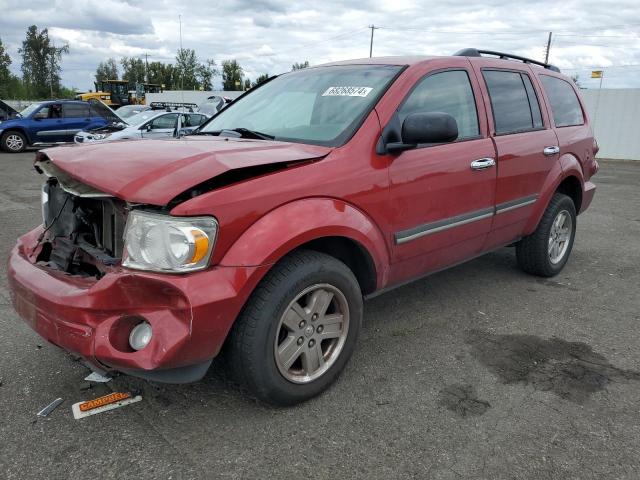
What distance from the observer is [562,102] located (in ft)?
15.6

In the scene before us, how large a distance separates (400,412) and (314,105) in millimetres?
1888

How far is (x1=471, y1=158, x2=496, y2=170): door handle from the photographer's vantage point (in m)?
3.52

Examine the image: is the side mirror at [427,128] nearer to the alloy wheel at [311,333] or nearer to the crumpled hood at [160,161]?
the crumpled hood at [160,161]

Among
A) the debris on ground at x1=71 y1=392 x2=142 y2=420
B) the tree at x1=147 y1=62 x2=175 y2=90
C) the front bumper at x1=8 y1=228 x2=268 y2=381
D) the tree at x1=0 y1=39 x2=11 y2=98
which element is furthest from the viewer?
the tree at x1=147 y1=62 x2=175 y2=90

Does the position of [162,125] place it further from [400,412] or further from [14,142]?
[400,412]

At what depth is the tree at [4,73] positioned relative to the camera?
65.3 metres

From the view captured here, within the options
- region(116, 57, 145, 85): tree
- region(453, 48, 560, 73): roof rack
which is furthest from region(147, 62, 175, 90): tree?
region(453, 48, 560, 73): roof rack

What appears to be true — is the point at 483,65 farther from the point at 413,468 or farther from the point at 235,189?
the point at 413,468

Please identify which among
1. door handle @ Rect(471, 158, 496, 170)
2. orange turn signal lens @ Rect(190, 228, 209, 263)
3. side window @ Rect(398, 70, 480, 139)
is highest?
side window @ Rect(398, 70, 480, 139)

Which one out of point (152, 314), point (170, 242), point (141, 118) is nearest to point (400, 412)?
point (152, 314)

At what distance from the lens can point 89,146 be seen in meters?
2.89

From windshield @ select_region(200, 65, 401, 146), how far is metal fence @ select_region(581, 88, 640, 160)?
17723mm

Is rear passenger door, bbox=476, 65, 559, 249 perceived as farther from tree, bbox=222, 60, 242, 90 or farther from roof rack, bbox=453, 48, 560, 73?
tree, bbox=222, 60, 242, 90

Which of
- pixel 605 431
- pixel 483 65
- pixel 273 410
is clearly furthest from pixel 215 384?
pixel 483 65
